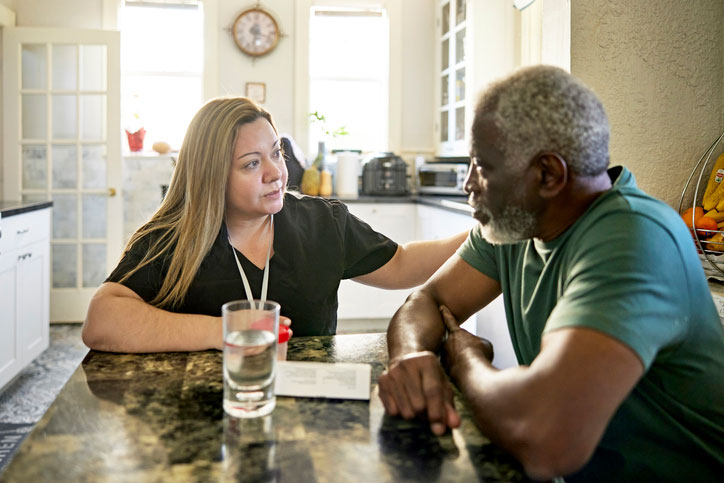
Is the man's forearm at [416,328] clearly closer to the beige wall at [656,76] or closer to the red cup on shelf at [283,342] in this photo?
the red cup on shelf at [283,342]

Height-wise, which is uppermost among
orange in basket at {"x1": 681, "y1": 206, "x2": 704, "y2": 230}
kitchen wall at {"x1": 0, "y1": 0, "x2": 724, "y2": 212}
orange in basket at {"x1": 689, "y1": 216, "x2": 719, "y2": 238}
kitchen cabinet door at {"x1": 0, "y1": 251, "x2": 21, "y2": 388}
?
kitchen wall at {"x1": 0, "y1": 0, "x2": 724, "y2": 212}

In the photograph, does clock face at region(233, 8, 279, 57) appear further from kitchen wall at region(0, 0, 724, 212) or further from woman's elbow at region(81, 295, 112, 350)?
woman's elbow at region(81, 295, 112, 350)

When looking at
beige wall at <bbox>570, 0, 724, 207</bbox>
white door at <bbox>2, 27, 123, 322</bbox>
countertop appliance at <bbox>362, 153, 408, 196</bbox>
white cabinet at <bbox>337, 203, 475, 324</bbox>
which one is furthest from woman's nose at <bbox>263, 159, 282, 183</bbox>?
white door at <bbox>2, 27, 123, 322</bbox>

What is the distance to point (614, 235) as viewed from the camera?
3.03ft

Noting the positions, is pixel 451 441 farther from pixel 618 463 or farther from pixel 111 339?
pixel 111 339

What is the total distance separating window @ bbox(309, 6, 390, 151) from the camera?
17.1 feet

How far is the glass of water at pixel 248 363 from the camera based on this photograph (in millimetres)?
909

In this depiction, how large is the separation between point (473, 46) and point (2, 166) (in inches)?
131

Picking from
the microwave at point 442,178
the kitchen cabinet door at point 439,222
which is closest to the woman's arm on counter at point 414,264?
the kitchen cabinet door at point 439,222

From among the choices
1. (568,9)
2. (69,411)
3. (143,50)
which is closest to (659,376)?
(69,411)

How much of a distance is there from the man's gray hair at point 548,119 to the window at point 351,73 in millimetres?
4274

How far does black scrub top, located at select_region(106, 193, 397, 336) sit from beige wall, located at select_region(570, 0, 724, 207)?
Result: 103 centimetres

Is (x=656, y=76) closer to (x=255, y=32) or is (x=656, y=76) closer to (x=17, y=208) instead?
(x=17, y=208)

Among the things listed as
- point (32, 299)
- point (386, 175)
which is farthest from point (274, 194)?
point (386, 175)
